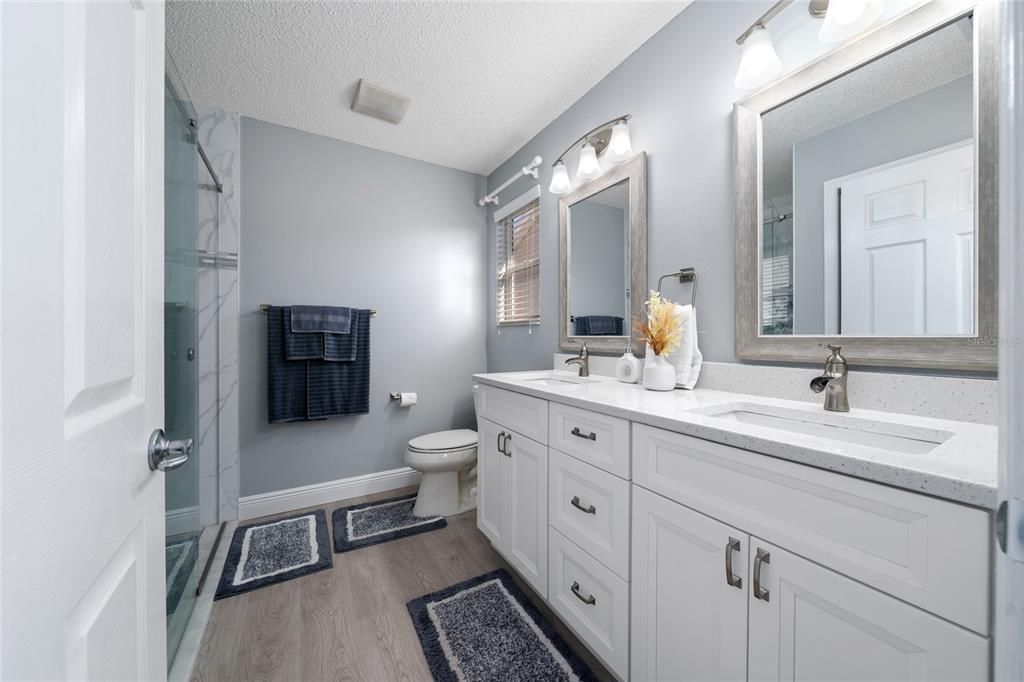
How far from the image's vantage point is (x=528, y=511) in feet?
4.71

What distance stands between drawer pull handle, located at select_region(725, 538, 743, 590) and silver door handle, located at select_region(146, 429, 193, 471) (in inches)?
40.6

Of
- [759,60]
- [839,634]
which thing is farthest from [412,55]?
[839,634]

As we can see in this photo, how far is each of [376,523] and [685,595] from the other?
172 centimetres

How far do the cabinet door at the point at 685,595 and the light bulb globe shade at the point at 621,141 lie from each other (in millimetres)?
1411

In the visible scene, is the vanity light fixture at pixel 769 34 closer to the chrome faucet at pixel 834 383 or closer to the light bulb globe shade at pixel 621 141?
the light bulb globe shade at pixel 621 141

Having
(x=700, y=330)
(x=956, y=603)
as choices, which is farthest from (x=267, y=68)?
(x=956, y=603)

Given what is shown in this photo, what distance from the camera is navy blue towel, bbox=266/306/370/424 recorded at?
2145 mm

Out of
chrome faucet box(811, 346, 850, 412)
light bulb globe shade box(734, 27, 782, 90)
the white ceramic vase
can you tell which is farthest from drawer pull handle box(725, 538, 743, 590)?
light bulb globe shade box(734, 27, 782, 90)

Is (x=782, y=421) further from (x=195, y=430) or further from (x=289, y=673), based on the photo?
(x=195, y=430)

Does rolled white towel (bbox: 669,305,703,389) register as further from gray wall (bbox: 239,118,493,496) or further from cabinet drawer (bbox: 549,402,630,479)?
gray wall (bbox: 239,118,493,496)

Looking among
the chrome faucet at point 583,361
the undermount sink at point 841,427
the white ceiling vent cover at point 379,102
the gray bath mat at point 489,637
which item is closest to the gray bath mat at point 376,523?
the gray bath mat at point 489,637

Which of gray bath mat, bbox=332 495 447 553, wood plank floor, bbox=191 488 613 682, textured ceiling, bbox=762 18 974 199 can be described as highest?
textured ceiling, bbox=762 18 974 199

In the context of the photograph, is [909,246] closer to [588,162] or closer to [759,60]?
[759,60]

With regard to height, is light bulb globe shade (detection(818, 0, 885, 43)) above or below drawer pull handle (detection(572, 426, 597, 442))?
above
